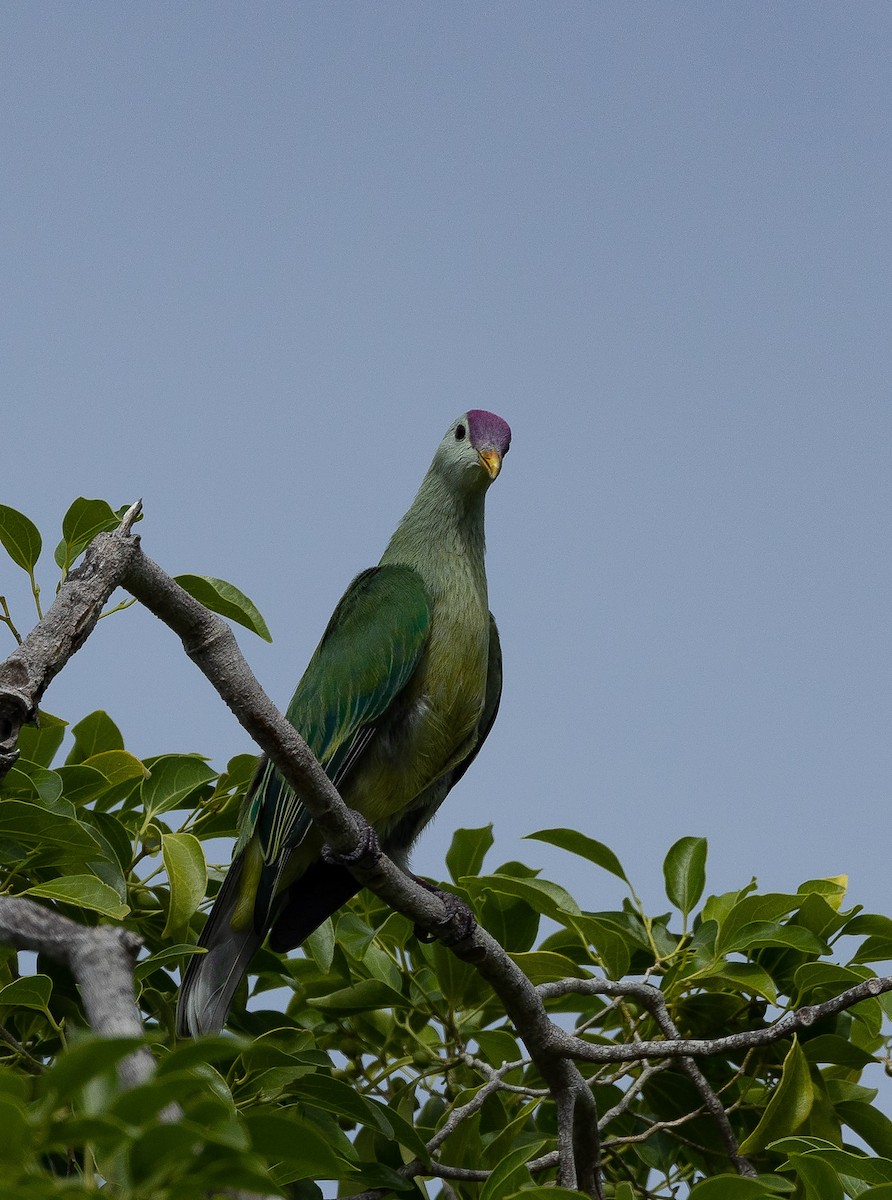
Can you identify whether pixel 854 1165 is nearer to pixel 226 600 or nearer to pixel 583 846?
pixel 583 846

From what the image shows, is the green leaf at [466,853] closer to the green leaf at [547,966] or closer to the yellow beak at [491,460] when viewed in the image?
the green leaf at [547,966]

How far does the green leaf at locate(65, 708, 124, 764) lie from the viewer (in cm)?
309

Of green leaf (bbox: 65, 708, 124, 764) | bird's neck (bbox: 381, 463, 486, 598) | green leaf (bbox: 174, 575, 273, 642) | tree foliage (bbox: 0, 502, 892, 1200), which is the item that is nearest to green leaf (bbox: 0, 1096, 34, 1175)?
tree foliage (bbox: 0, 502, 892, 1200)

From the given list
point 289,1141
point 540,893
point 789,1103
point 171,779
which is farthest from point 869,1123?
point 289,1141

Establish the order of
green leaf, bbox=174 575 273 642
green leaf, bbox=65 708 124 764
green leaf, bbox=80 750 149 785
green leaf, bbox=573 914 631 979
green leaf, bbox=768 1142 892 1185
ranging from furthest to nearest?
1. green leaf, bbox=65 708 124 764
2. green leaf, bbox=80 750 149 785
3. green leaf, bbox=573 914 631 979
4. green leaf, bbox=174 575 273 642
5. green leaf, bbox=768 1142 892 1185

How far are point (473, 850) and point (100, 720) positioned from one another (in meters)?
1.01

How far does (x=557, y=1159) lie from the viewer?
2541 mm

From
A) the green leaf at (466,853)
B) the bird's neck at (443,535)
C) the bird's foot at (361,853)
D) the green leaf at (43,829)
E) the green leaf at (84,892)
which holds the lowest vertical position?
the green leaf at (84,892)

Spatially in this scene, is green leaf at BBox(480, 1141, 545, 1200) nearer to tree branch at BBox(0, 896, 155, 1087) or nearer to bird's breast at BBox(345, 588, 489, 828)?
tree branch at BBox(0, 896, 155, 1087)

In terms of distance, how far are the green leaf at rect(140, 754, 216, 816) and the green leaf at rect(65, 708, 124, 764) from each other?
28 centimetres

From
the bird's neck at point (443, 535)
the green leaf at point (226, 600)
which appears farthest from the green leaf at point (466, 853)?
the green leaf at point (226, 600)

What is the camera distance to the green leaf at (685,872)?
299cm

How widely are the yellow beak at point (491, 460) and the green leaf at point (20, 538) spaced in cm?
150

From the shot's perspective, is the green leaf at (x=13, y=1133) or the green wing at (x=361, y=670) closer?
the green leaf at (x=13, y=1133)
